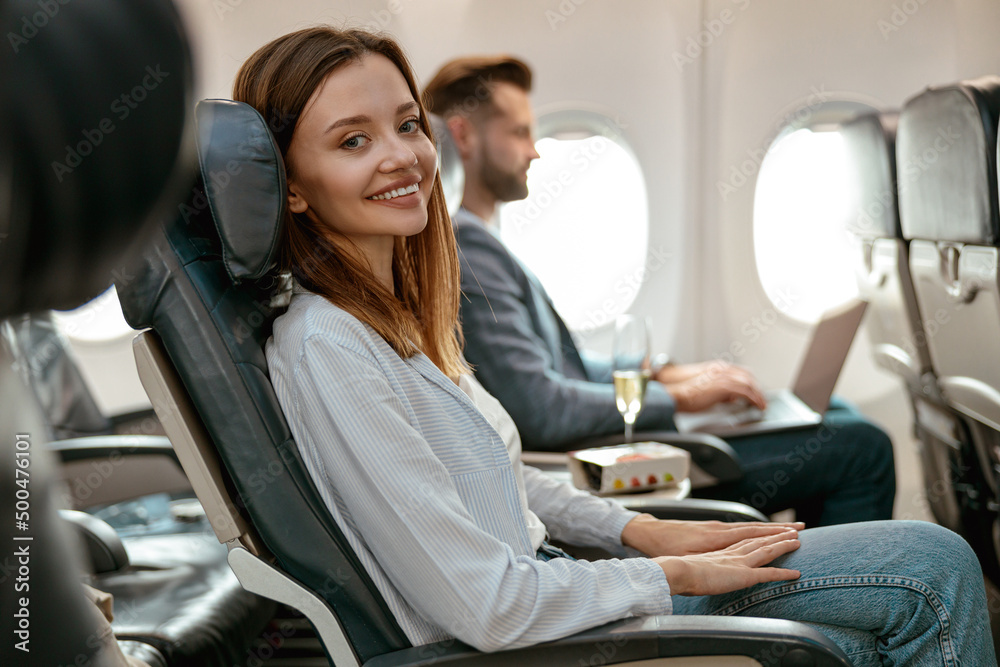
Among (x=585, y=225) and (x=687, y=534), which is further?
(x=585, y=225)

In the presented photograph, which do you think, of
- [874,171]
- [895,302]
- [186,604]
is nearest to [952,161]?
[874,171]

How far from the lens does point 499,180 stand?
8.68ft

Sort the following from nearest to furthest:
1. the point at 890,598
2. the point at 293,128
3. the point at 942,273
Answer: the point at 890,598
the point at 293,128
the point at 942,273

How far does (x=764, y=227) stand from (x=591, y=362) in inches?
55.9

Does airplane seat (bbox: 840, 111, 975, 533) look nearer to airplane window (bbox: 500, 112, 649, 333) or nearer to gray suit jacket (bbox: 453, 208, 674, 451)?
gray suit jacket (bbox: 453, 208, 674, 451)

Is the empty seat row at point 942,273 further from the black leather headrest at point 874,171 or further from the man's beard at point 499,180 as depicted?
the man's beard at point 499,180

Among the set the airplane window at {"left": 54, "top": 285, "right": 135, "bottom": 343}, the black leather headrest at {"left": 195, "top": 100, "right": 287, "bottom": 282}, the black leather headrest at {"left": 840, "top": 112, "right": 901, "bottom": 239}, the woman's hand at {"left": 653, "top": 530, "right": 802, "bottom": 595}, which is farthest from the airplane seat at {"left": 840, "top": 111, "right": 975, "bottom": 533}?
the airplane window at {"left": 54, "top": 285, "right": 135, "bottom": 343}

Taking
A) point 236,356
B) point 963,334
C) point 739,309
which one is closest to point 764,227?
point 739,309

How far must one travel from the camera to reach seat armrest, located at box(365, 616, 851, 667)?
3.38ft

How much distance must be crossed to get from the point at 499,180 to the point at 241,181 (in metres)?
1.63

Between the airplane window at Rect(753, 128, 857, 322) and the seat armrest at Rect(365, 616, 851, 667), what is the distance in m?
3.18

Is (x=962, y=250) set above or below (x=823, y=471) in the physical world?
above

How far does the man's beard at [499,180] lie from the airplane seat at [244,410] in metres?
1.59

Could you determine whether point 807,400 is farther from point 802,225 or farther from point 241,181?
point 241,181
